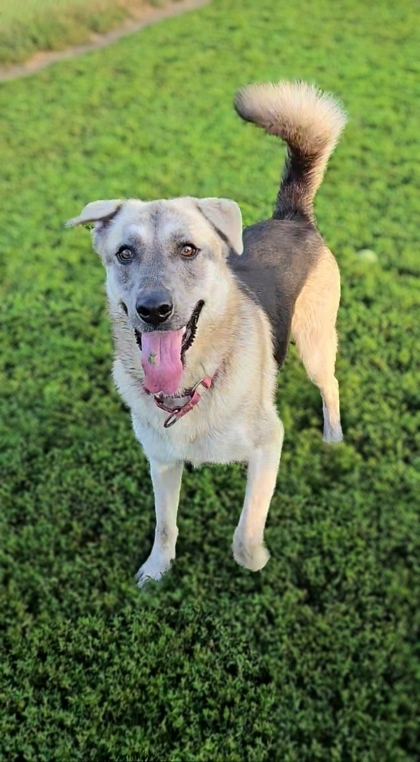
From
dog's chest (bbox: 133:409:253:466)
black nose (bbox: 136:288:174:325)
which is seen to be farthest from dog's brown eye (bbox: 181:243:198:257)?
dog's chest (bbox: 133:409:253:466)

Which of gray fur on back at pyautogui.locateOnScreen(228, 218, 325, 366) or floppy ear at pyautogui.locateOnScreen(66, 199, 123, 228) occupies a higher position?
floppy ear at pyautogui.locateOnScreen(66, 199, 123, 228)

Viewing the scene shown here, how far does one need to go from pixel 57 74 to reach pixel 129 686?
8.74 m

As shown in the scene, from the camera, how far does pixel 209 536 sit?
11.7 ft

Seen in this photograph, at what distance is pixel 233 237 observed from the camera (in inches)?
103

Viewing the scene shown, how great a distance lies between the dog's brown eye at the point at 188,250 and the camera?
261cm

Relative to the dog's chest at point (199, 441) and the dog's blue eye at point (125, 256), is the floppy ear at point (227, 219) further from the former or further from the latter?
the dog's chest at point (199, 441)

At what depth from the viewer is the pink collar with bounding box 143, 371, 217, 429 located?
2.71 meters

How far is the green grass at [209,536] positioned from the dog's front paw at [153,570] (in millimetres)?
64

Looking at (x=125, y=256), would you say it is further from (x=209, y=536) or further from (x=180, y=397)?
(x=209, y=536)

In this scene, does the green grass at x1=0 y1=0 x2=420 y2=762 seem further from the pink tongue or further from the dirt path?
the dirt path

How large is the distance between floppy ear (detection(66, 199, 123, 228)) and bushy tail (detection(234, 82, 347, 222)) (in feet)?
3.33

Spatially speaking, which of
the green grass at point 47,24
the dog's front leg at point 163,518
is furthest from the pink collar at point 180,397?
the green grass at point 47,24

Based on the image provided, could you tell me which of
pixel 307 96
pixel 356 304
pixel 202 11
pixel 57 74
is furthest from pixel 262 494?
pixel 202 11

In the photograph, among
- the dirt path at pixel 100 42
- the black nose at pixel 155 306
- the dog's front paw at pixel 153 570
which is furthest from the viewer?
the dirt path at pixel 100 42
